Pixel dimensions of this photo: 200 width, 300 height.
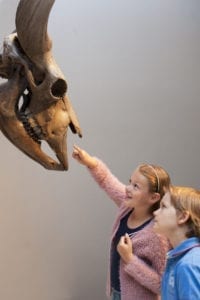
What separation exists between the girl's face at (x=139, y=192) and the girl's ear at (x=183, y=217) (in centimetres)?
34

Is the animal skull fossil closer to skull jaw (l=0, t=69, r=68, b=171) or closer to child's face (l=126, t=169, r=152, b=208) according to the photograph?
skull jaw (l=0, t=69, r=68, b=171)

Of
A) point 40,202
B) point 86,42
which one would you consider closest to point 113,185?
point 40,202

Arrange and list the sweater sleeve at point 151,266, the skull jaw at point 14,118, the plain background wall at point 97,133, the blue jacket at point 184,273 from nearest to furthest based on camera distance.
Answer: the blue jacket at point 184,273 < the skull jaw at point 14,118 < the sweater sleeve at point 151,266 < the plain background wall at point 97,133

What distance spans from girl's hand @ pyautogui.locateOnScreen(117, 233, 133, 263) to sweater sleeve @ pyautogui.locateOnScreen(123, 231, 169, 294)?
2 centimetres

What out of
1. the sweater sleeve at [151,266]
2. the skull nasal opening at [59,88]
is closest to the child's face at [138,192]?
the sweater sleeve at [151,266]

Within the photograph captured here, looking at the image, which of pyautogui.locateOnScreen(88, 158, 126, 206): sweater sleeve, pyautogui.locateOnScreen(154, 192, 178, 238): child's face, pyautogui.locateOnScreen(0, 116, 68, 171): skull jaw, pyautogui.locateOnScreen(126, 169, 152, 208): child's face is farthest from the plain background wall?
pyautogui.locateOnScreen(154, 192, 178, 238): child's face

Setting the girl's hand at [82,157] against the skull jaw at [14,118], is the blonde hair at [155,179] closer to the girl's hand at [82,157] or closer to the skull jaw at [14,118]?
the girl's hand at [82,157]

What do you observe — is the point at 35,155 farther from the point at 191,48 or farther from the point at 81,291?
the point at 191,48

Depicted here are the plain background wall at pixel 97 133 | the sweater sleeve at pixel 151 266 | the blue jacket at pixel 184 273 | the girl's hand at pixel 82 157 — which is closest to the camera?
the blue jacket at pixel 184 273

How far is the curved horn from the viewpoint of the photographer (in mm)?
1000

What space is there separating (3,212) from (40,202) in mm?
180

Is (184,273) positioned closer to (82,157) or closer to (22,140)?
(22,140)

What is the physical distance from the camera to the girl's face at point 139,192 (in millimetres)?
1448

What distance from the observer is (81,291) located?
2.12m
